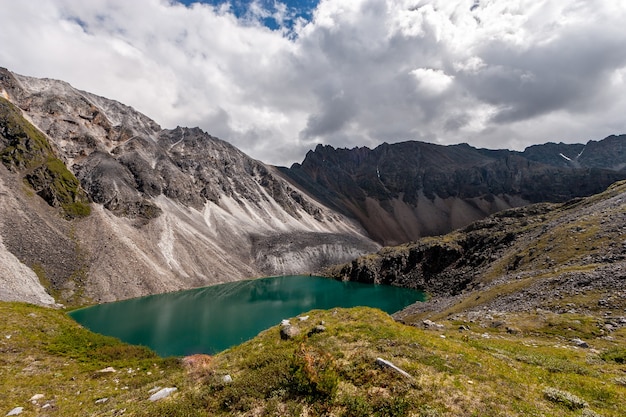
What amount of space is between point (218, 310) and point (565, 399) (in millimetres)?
79257

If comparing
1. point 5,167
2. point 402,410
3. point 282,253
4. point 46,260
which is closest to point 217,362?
point 402,410

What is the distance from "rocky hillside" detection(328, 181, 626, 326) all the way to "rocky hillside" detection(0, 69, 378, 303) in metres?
64.4

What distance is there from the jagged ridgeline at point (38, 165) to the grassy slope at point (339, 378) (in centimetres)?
9832

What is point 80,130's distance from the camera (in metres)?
150

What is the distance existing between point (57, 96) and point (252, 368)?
200551 millimetres

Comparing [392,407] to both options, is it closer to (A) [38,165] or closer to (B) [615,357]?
(B) [615,357]

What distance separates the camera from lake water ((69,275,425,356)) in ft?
186

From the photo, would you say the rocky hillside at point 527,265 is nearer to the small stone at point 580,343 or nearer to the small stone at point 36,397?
the small stone at point 580,343

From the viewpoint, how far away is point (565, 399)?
10.7 meters

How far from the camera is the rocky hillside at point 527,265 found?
118 feet

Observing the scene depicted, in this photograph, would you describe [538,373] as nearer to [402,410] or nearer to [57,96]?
[402,410]

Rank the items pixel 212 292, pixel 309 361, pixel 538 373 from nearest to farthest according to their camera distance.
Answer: pixel 309 361
pixel 538 373
pixel 212 292

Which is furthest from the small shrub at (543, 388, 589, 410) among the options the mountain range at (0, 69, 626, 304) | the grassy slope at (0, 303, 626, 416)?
the mountain range at (0, 69, 626, 304)

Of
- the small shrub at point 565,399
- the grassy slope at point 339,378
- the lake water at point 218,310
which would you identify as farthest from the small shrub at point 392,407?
the lake water at point 218,310
